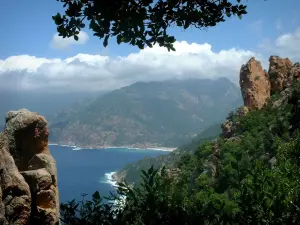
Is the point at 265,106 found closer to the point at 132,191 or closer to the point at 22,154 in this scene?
the point at 22,154

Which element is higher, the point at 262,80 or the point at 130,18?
the point at 262,80

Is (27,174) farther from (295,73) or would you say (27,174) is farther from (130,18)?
(295,73)

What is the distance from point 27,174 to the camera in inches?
608

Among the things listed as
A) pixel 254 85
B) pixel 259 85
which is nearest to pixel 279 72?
pixel 259 85

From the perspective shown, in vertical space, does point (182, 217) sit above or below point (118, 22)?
below

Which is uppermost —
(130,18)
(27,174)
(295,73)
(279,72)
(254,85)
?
(279,72)

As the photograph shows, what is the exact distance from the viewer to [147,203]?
14.1 feet

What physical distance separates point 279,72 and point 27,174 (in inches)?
1403

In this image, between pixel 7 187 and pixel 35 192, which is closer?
pixel 7 187

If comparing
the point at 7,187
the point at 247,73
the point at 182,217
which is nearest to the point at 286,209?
the point at 182,217

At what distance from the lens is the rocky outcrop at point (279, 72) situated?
42750 millimetres

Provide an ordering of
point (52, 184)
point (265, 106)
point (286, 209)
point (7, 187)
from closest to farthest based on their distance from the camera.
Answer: point (286, 209)
point (7, 187)
point (52, 184)
point (265, 106)

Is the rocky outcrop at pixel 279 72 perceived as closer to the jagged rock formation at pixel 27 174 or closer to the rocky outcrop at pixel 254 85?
the rocky outcrop at pixel 254 85

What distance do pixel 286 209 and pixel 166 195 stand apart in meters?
1.42
